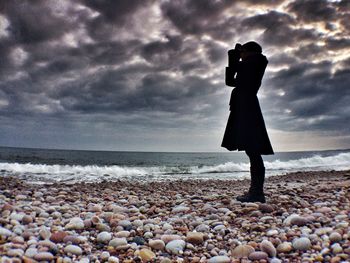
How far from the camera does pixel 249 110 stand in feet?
15.3

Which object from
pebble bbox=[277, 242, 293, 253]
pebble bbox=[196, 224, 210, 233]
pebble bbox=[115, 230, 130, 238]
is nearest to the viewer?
pebble bbox=[277, 242, 293, 253]

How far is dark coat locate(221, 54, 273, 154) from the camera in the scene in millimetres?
4570

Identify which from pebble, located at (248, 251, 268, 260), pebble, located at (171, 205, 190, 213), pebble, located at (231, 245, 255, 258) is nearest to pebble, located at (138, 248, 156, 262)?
pebble, located at (231, 245, 255, 258)

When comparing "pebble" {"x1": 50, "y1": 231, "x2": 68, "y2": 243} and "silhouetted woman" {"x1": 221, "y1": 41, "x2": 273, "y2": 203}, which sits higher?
"silhouetted woman" {"x1": 221, "y1": 41, "x2": 273, "y2": 203}

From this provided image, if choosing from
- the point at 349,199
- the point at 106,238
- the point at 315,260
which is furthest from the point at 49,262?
A: the point at 349,199

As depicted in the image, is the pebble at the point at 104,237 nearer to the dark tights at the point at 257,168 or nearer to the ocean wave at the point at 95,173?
the dark tights at the point at 257,168

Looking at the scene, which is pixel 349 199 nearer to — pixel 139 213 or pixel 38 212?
pixel 139 213

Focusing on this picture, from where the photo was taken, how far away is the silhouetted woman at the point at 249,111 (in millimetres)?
4586

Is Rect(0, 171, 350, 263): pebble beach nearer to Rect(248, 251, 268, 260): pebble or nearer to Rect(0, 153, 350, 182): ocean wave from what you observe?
Rect(248, 251, 268, 260): pebble

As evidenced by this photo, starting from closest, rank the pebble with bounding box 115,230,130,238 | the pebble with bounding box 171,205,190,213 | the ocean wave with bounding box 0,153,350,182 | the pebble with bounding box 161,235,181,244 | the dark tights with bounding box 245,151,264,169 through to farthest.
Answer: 1. the pebble with bounding box 161,235,181,244
2. the pebble with bounding box 115,230,130,238
3. the pebble with bounding box 171,205,190,213
4. the dark tights with bounding box 245,151,264,169
5. the ocean wave with bounding box 0,153,350,182

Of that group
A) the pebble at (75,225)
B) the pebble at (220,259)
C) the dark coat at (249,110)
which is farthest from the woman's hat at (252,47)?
the pebble at (75,225)

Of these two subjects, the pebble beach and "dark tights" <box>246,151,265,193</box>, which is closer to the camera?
the pebble beach

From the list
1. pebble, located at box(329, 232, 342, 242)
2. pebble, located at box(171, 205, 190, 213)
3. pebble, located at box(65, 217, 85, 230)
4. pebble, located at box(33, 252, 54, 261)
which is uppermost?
pebble, located at box(329, 232, 342, 242)

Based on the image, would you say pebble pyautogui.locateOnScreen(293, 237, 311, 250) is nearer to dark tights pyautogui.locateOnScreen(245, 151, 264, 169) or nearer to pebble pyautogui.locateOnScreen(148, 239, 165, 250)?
pebble pyautogui.locateOnScreen(148, 239, 165, 250)
